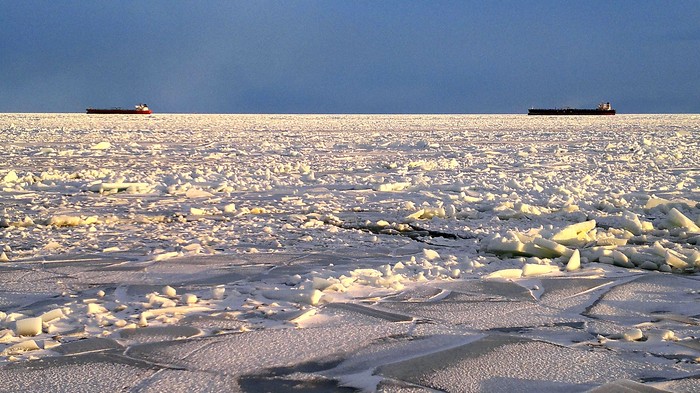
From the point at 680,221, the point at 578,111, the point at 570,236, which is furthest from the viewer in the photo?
the point at 578,111

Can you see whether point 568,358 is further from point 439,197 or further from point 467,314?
point 439,197

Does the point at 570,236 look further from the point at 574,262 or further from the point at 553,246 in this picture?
the point at 574,262

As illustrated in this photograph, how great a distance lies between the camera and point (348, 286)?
356cm

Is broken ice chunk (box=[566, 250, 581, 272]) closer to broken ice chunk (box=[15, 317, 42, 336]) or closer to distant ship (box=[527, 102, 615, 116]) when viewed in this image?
broken ice chunk (box=[15, 317, 42, 336])

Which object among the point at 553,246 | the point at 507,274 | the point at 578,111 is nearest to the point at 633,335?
the point at 507,274

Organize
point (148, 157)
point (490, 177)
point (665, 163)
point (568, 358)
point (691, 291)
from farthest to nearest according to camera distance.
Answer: point (148, 157) → point (665, 163) → point (490, 177) → point (691, 291) → point (568, 358)

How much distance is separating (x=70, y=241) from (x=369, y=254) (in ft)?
6.53

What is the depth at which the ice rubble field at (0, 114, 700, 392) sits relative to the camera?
2445 millimetres

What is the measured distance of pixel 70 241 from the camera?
4.89m

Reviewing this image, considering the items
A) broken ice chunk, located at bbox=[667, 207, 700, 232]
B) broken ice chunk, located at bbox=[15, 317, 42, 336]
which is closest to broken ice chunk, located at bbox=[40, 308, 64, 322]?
broken ice chunk, located at bbox=[15, 317, 42, 336]

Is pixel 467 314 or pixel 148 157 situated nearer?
pixel 467 314

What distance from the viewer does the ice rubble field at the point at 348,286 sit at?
2445 mm

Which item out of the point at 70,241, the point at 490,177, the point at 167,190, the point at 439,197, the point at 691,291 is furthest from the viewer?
the point at 490,177

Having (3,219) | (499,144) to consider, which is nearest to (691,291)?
(3,219)
